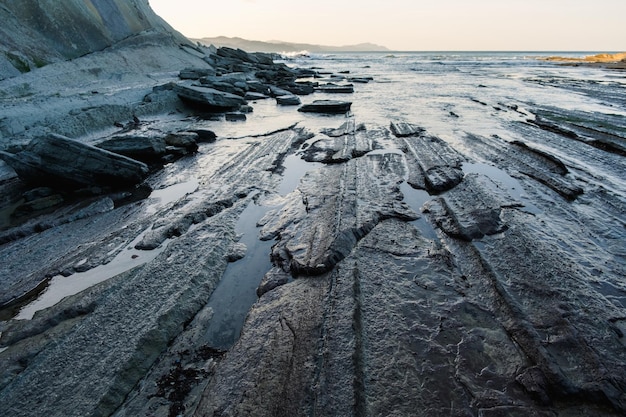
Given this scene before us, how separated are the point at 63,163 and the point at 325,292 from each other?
15.6 feet

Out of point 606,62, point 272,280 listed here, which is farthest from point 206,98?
point 606,62

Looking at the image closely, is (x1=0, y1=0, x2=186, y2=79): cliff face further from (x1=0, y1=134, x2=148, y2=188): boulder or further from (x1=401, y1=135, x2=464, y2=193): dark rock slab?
(x1=401, y1=135, x2=464, y2=193): dark rock slab

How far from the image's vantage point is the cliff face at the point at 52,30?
11.6 metres

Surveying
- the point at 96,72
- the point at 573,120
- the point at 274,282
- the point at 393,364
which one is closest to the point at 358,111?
the point at 573,120

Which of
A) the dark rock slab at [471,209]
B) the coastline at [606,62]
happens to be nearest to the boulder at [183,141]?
the dark rock slab at [471,209]

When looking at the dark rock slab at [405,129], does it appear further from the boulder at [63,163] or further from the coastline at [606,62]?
the coastline at [606,62]

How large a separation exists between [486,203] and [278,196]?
9.41 ft

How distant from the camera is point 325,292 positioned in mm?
2729

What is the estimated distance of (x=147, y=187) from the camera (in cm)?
544

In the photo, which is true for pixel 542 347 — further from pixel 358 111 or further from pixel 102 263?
pixel 358 111

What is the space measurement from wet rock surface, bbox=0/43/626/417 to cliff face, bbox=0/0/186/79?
9727 millimetres

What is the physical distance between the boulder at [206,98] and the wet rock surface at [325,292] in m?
6.40

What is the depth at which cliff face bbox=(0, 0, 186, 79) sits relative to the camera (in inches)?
457

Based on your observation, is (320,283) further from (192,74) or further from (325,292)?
(192,74)
